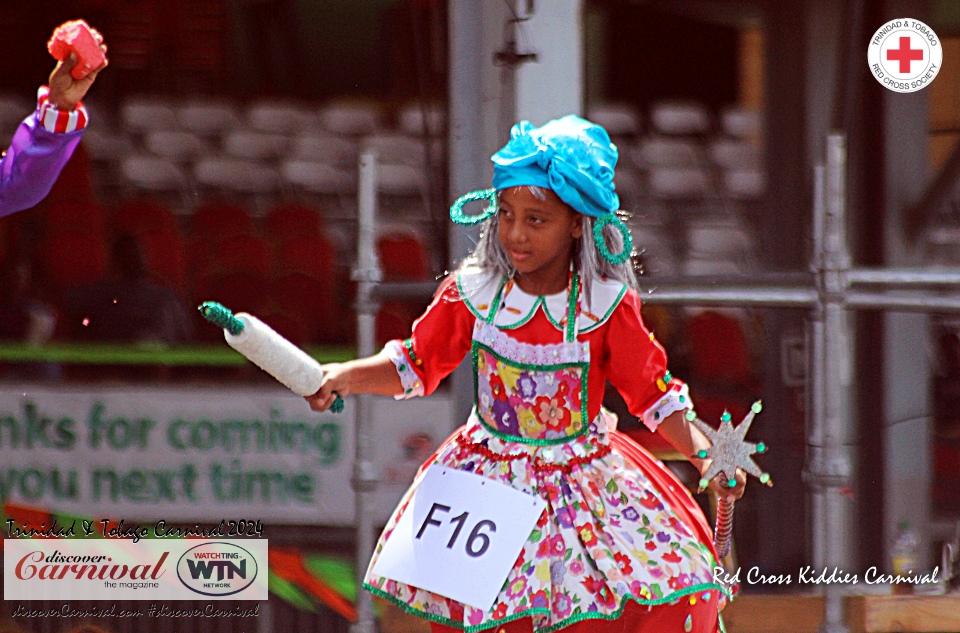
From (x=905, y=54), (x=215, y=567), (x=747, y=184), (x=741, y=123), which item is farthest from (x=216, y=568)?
(x=905, y=54)

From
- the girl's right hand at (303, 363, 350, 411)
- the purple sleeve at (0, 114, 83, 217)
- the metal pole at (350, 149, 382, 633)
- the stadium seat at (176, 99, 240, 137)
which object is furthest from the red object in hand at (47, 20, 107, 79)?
the stadium seat at (176, 99, 240, 137)

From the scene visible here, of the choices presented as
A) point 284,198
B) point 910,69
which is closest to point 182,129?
point 284,198

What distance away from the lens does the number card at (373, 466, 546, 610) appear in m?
2.73

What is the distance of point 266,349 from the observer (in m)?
2.58

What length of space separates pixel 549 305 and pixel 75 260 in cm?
214

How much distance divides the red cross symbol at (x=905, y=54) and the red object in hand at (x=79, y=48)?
2712mm

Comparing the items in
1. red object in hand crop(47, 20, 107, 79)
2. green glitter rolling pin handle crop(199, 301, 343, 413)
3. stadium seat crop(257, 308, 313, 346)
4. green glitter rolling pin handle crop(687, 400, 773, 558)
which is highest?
red object in hand crop(47, 20, 107, 79)

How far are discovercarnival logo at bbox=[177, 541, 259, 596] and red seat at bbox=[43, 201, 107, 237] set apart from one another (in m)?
1.15

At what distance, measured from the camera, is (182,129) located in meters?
4.44

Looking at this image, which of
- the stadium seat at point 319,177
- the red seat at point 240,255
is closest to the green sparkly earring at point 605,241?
the stadium seat at point 319,177

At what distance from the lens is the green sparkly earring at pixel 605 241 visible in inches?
115

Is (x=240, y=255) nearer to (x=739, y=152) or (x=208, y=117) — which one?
(x=208, y=117)

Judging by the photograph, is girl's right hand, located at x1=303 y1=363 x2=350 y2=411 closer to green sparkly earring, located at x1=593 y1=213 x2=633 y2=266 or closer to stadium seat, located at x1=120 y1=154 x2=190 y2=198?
green sparkly earring, located at x1=593 y1=213 x2=633 y2=266

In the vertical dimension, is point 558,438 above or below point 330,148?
below
